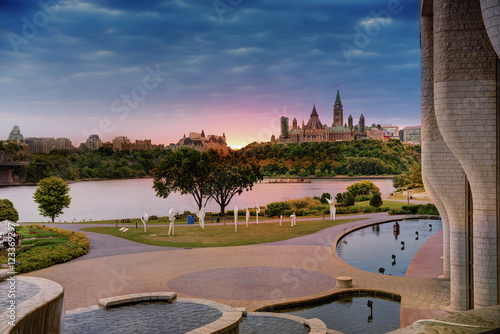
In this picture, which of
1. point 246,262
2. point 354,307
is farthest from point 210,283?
point 354,307

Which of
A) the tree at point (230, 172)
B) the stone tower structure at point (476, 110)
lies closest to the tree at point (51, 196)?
the tree at point (230, 172)

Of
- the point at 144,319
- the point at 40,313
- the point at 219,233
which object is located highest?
the point at 40,313

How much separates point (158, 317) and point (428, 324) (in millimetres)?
8894

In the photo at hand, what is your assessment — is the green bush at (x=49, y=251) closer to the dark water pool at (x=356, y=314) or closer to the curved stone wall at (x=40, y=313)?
the curved stone wall at (x=40, y=313)

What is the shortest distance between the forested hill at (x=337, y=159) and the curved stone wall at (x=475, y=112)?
94091mm

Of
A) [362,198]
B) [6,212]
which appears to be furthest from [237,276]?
[362,198]

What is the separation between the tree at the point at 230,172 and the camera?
4262 cm

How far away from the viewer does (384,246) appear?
2688 cm

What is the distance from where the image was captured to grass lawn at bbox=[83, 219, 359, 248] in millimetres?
27750

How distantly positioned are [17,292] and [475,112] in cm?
1157

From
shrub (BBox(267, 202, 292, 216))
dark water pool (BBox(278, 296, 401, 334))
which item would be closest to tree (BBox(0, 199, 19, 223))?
shrub (BBox(267, 202, 292, 216))

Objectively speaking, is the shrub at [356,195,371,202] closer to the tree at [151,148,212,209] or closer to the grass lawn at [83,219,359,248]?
the grass lawn at [83,219,359,248]

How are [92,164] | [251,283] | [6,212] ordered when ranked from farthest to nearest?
1. [92,164]
2. [6,212]
3. [251,283]

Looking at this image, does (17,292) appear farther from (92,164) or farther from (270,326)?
(92,164)
